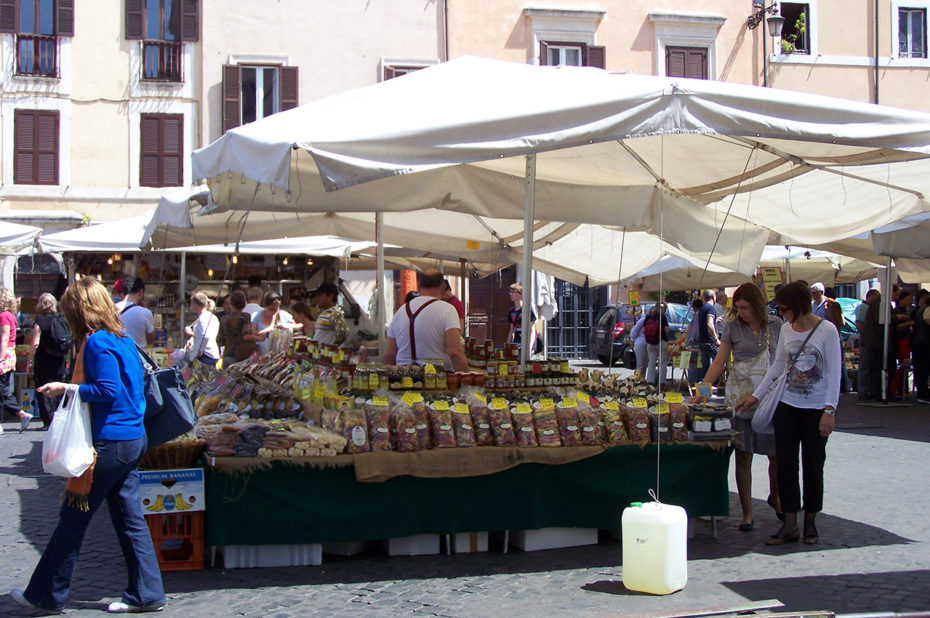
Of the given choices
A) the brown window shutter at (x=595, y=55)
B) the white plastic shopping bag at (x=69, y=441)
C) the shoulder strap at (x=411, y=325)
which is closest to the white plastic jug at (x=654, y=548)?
the shoulder strap at (x=411, y=325)

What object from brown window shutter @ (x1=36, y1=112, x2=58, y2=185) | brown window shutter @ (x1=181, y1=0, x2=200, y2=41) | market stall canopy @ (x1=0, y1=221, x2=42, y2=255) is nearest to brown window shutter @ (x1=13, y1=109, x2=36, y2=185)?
brown window shutter @ (x1=36, y1=112, x2=58, y2=185)

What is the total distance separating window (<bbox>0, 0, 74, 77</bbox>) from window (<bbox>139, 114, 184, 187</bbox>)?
2.33 metres

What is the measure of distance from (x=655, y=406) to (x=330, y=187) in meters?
2.44

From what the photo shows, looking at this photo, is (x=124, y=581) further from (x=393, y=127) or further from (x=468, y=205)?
(x=468, y=205)

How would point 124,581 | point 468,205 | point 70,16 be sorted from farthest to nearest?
point 70,16
point 468,205
point 124,581

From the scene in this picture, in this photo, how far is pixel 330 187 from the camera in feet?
16.0

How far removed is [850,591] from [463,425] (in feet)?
7.40

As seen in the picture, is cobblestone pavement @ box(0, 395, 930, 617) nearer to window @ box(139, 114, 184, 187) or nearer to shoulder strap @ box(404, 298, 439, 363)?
shoulder strap @ box(404, 298, 439, 363)

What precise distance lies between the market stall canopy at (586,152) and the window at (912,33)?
1891 cm

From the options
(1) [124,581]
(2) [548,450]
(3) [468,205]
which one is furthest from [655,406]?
(1) [124,581]

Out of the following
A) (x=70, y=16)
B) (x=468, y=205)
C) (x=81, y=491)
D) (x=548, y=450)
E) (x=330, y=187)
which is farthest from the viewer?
(x=70, y=16)

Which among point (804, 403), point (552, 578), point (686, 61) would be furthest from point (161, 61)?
point (552, 578)

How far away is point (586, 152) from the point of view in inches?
286

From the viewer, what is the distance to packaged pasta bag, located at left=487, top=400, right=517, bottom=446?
5.67 m
